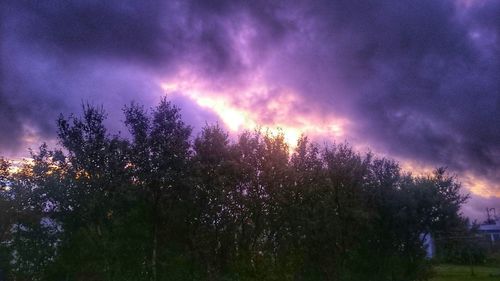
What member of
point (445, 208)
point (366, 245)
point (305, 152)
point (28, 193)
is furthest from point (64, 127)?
→ point (445, 208)

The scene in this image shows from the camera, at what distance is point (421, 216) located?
3447 cm

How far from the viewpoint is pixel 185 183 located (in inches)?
1171

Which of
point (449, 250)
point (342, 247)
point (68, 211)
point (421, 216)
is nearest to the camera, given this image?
point (68, 211)

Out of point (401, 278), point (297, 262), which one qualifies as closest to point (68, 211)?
point (297, 262)

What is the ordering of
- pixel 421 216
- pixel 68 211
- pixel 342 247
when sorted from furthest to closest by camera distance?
pixel 421 216
pixel 342 247
pixel 68 211

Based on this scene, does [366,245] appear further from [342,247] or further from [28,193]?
[28,193]

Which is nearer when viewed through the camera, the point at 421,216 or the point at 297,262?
the point at 297,262

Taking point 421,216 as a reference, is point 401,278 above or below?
below

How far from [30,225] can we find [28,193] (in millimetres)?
2147

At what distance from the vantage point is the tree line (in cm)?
2927

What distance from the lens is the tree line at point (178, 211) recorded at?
2927 centimetres

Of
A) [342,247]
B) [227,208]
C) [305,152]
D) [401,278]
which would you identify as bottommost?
[401,278]

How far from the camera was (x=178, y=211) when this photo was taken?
100 feet

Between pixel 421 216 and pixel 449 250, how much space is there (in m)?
11.9
